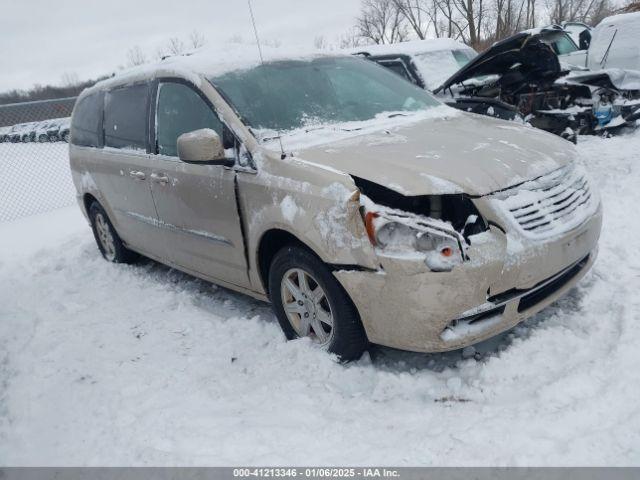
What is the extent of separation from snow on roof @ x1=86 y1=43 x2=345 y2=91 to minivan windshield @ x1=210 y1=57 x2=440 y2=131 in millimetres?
84

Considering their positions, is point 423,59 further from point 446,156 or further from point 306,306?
point 306,306

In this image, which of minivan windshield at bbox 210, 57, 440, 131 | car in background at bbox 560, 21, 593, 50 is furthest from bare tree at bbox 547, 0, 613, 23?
minivan windshield at bbox 210, 57, 440, 131

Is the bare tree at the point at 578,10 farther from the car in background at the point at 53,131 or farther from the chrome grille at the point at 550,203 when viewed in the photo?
the chrome grille at the point at 550,203

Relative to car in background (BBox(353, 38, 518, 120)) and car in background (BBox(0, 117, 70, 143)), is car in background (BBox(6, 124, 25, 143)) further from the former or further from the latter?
car in background (BBox(353, 38, 518, 120))

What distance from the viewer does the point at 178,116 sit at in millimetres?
3764

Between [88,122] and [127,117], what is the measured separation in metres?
1.01

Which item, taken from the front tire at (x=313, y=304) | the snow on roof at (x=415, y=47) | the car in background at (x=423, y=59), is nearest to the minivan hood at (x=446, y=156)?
the front tire at (x=313, y=304)

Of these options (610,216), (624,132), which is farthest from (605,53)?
(610,216)

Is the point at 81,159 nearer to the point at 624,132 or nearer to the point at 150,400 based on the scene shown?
the point at 150,400

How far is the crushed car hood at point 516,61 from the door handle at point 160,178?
4659 millimetres

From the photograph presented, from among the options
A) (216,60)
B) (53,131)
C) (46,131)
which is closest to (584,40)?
(216,60)

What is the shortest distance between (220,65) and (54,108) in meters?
9.41

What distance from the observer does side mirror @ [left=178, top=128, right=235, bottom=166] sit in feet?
10.0

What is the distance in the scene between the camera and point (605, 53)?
1010 centimetres
